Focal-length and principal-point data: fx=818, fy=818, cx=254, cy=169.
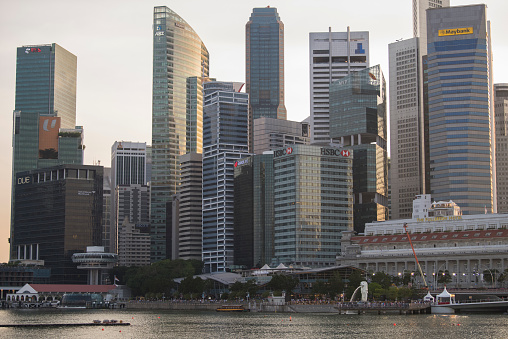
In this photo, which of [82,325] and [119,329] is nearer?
[119,329]

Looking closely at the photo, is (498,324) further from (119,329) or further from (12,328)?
(12,328)

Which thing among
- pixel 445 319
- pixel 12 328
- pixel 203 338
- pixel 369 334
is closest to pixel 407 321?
pixel 445 319

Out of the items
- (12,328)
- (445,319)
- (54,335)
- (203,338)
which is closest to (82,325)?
(12,328)

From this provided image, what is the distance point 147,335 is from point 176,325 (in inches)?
1190

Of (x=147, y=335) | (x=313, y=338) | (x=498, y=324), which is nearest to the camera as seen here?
(x=313, y=338)

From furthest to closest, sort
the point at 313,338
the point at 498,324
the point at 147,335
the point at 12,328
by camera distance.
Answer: the point at 12,328
the point at 498,324
the point at 147,335
the point at 313,338

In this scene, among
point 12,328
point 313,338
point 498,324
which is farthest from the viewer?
point 12,328

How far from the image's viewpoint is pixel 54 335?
156 meters

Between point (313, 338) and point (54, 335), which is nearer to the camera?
point (313, 338)

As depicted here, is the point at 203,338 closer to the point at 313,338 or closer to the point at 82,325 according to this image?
the point at 313,338

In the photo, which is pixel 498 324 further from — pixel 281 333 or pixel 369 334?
pixel 281 333

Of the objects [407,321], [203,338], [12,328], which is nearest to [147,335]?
[203,338]

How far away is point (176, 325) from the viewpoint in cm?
18538

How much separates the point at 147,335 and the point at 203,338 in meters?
Answer: 14.2
